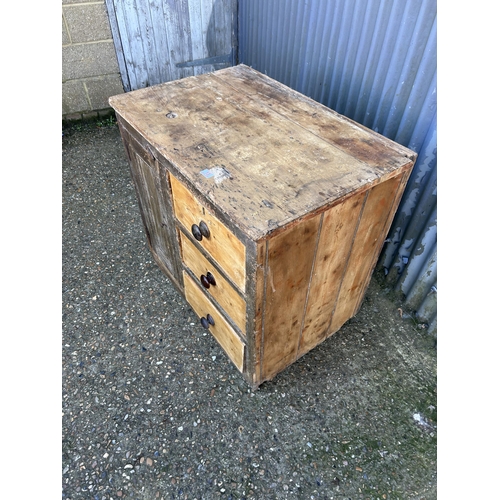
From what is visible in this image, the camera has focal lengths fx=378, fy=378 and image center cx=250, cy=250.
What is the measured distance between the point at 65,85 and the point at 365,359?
11.1 ft

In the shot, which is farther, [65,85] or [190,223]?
[65,85]

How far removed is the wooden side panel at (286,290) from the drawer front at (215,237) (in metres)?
0.12

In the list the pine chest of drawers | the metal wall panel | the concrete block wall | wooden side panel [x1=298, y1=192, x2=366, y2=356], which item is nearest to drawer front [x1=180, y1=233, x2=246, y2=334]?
the pine chest of drawers

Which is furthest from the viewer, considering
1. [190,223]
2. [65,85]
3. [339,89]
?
[65,85]

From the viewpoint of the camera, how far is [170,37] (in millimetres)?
3113

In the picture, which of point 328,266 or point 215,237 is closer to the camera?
point 215,237

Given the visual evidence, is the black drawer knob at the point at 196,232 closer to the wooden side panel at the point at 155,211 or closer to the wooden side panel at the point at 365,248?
the wooden side panel at the point at 155,211

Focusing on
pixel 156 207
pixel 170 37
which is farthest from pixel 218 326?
pixel 170 37

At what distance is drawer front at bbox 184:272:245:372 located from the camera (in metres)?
1.73

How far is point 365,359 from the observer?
2.02 metres

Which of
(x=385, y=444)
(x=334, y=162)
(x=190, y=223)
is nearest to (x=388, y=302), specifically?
(x=385, y=444)

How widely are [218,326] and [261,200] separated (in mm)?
831

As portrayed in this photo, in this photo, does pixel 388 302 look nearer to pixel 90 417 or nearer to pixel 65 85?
pixel 90 417

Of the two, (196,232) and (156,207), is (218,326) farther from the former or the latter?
(156,207)
